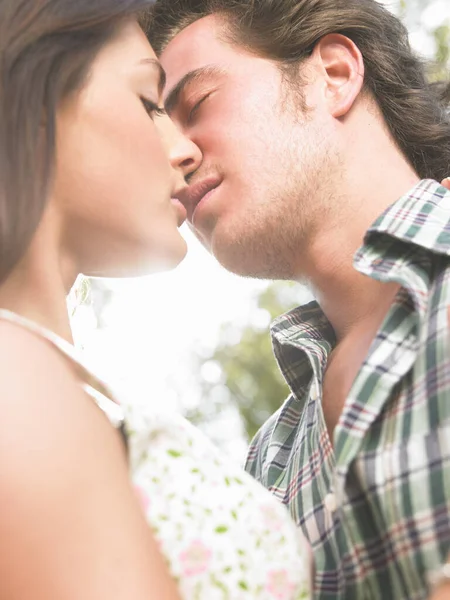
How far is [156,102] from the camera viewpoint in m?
1.82

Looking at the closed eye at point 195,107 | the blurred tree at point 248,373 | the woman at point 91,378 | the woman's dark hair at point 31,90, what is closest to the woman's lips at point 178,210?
the woman at point 91,378

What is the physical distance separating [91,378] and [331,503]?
743 mm

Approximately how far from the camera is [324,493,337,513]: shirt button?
1.77m

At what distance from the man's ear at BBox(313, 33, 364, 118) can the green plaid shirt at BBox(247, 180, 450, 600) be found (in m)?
0.93

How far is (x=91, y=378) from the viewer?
1.37 m

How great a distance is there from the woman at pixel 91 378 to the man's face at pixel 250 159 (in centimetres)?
84

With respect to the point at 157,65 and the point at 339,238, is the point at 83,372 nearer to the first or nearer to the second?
the point at 157,65

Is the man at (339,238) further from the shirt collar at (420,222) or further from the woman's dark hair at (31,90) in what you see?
the woman's dark hair at (31,90)

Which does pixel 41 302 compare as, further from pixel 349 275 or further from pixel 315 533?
pixel 349 275

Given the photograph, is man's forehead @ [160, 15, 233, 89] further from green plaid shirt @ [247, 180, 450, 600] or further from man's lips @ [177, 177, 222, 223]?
green plaid shirt @ [247, 180, 450, 600]

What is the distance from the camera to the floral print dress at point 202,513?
48.8 inches

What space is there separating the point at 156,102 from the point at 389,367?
86 centimetres

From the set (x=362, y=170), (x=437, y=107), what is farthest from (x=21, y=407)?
(x=437, y=107)

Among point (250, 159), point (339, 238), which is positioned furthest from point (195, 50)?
point (339, 238)
